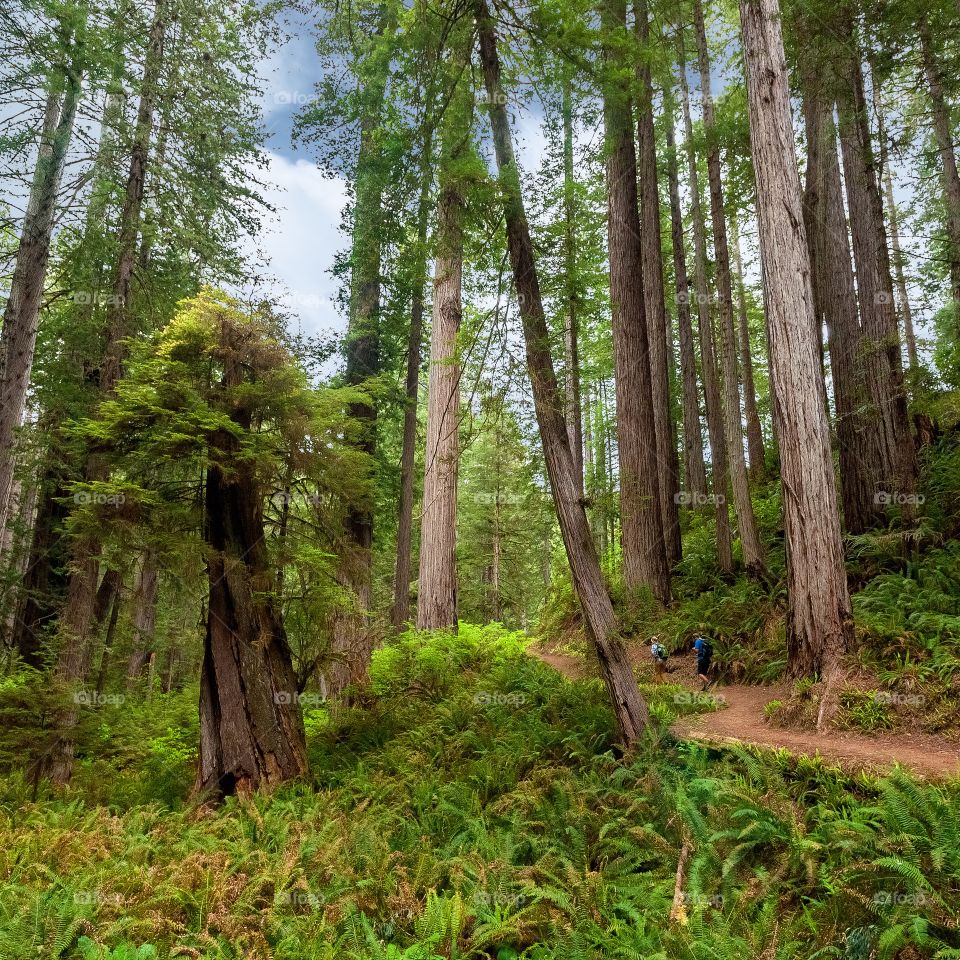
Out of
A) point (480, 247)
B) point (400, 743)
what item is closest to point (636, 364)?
point (480, 247)

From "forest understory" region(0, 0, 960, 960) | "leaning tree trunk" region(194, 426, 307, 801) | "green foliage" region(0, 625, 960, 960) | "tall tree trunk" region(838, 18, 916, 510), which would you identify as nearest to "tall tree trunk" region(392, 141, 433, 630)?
"forest understory" region(0, 0, 960, 960)

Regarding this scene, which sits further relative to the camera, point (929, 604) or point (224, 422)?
point (929, 604)

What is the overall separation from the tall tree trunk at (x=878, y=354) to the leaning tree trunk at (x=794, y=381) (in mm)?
2930

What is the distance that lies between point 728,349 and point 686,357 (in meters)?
4.91

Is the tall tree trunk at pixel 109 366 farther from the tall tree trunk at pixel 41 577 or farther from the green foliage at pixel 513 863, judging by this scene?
the tall tree trunk at pixel 41 577

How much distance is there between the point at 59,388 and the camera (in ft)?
29.1

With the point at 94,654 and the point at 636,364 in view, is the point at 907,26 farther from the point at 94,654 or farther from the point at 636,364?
the point at 94,654

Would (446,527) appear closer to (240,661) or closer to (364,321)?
(364,321)

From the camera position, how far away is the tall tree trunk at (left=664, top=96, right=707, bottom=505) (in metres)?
15.0

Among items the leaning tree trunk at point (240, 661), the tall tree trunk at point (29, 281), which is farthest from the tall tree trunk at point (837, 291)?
the tall tree trunk at point (29, 281)

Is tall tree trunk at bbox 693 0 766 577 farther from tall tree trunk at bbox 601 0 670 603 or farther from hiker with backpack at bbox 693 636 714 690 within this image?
hiker with backpack at bbox 693 636 714 690

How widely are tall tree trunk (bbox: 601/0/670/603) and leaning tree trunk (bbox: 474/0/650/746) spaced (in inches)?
224

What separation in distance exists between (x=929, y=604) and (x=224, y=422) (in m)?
8.80

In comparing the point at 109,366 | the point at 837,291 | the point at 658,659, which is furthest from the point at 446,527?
the point at 837,291
